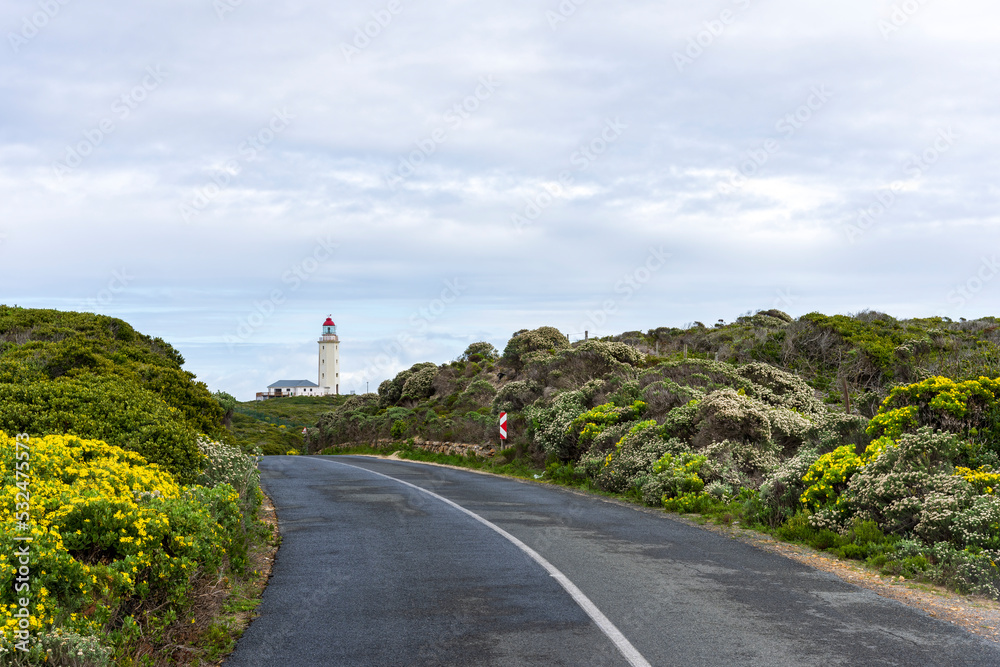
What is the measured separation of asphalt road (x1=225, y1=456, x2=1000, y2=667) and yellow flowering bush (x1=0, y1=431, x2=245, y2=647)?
2.75 feet

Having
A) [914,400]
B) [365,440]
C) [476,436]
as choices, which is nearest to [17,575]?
[914,400]

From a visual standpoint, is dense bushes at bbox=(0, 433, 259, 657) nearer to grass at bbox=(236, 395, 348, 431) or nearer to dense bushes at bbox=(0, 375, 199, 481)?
dense bushes at bbox=(0, 375, 199, 481)

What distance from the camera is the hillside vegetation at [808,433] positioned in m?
9.94

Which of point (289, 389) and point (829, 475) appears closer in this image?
point (829, 475)

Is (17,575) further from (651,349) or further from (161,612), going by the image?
(651,349)

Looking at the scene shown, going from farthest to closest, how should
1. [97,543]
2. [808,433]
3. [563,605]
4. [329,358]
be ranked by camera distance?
[329,358] < [808,433] < [563,605] < [97,543]

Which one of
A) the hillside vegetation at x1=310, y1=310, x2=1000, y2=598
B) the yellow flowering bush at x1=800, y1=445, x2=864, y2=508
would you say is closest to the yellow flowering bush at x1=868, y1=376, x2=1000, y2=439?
the hillside vegetation at x1=310, y1=310, x2=1000, y2=598

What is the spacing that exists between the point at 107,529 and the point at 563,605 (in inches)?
156

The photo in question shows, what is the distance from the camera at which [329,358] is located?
118m

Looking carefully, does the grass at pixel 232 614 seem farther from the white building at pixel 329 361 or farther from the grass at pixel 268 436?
the white building at pixel 329 361

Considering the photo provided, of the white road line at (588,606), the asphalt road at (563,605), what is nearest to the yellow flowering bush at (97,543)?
the asphalt road at (563,605)

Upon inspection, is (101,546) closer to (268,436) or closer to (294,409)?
(268,436)

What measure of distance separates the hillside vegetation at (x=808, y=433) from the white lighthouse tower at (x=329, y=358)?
3067 inches

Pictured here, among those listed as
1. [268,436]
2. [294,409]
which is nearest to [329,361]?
[294,409]
